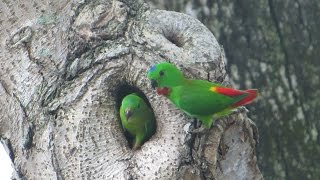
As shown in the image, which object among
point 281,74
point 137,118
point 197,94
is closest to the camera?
point 197,94

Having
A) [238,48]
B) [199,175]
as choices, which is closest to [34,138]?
[199,175]

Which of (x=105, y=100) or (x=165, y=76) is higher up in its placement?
(x=165, y=76)

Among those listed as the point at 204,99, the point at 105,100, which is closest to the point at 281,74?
the point at 204,99

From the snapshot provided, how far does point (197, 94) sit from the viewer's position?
299cm

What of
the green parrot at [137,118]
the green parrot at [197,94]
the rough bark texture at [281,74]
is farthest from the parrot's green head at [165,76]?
the rough bark texture at [281,74]

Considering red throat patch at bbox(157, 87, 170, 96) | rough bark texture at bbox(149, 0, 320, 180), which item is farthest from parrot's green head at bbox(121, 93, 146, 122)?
rough bark texture at bbox(149, 0, 320, 180)

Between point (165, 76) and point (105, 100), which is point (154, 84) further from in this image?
point (105, 100)

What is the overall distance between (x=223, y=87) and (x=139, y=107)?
287 mm

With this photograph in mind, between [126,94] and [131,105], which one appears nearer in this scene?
[131,105]

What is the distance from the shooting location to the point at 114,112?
3127mm

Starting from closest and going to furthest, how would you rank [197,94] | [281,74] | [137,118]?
1. [197,94]
2. [137,118]
3. [281,74]

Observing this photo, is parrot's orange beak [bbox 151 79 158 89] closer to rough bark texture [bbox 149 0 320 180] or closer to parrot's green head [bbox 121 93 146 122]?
parrot's green head [bbox 121 93 146 122]

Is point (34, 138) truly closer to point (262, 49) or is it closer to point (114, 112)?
point (114, 112)

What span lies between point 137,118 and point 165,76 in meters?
0.19
